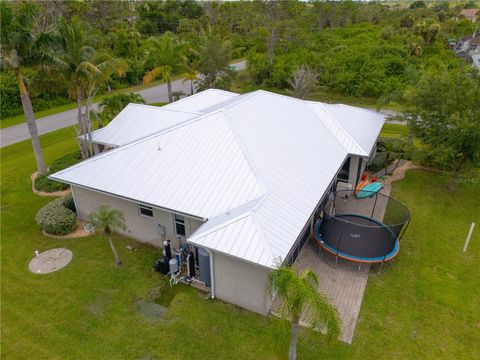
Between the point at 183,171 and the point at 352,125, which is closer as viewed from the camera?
the point at 183,171

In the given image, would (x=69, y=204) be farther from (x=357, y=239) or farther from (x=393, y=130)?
(x=393, y=130)

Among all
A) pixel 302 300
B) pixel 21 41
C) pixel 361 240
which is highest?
pixel 21 41

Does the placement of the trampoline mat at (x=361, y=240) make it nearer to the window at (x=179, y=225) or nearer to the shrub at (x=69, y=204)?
the window at (x=179, y=225)

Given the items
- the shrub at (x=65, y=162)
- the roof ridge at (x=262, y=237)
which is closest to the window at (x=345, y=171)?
the roof ridge at (x=262, y=237)

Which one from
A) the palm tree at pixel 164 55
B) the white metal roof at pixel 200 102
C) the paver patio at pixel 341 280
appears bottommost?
the paver patio at pixel 341 280

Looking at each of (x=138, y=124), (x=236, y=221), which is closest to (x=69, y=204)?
(x=138, y=124)

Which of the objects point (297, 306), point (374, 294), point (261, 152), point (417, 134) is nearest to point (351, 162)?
point (417, 134)

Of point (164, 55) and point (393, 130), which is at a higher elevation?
point (164, 55)
